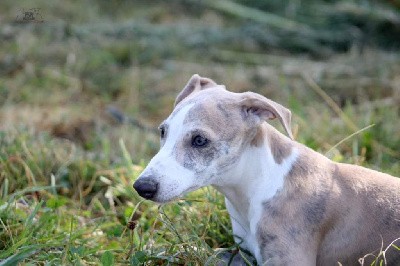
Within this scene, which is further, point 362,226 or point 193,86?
point 193,86

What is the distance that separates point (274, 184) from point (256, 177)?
11 centimetres

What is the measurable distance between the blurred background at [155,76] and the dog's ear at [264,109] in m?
1.50

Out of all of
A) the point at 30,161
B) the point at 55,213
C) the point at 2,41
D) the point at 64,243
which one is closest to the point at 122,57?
the point at 2,41

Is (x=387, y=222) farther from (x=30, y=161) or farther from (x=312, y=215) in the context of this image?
(x=30, y=161)

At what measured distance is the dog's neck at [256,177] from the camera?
366 cm

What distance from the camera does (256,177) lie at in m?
3.70

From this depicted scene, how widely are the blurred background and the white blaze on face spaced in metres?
1.40

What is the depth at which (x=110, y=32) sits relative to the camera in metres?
8.74

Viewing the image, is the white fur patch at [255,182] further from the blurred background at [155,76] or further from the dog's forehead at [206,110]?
the blurred background at [155,76]

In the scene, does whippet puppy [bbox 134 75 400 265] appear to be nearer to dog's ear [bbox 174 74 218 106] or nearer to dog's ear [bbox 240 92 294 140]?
dog's ear [bbox 240 92 294 140]

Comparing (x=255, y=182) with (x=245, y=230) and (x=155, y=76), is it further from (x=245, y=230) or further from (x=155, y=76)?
(x=155, y=76)

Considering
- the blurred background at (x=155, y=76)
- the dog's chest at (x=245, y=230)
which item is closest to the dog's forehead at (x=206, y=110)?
the dog's chest at (x=245, y=230)

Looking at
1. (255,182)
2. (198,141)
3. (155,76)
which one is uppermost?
(198,141)

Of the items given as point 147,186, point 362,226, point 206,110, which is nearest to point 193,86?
point 206,110
